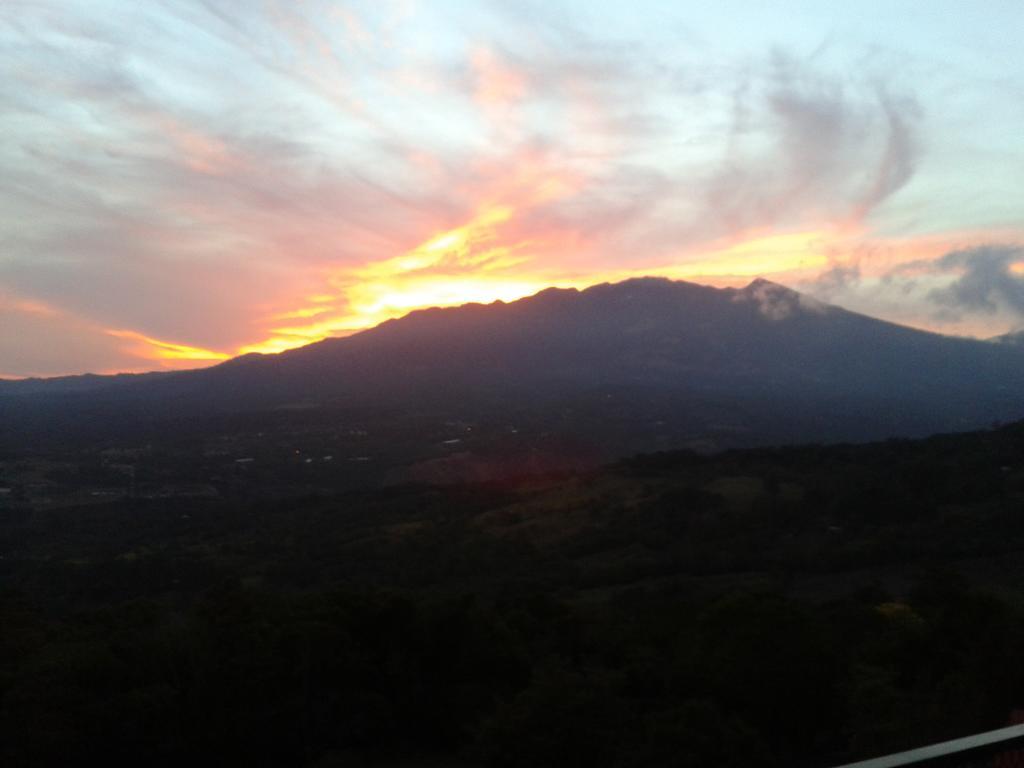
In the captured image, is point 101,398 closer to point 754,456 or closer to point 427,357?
point 427,357

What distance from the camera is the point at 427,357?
108750mm

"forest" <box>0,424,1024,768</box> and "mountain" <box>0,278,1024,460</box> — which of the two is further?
"mountain" <box>0,278,1024,460</box>

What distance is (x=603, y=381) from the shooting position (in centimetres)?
10069

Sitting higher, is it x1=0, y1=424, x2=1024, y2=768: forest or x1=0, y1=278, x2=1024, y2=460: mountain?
x1=0, y1=278, x2=1024, y2=460: mountain

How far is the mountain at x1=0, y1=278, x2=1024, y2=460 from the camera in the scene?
225ft

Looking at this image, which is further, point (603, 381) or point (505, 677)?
point (603, 381)

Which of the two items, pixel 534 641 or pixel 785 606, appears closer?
pixel 785 606

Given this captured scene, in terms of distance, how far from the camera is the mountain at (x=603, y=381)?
225 ft

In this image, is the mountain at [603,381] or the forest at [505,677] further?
the mountain at [603,381]

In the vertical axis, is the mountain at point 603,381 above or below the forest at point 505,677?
above

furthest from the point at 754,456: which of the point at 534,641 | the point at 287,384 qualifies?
the point at 287,384

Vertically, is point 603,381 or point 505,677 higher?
point 603,381

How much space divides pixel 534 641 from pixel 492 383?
8429 cm

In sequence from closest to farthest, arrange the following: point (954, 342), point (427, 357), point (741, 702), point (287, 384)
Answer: point (741, 702), point (287, 384), point (427, 357), point (954, 342)
